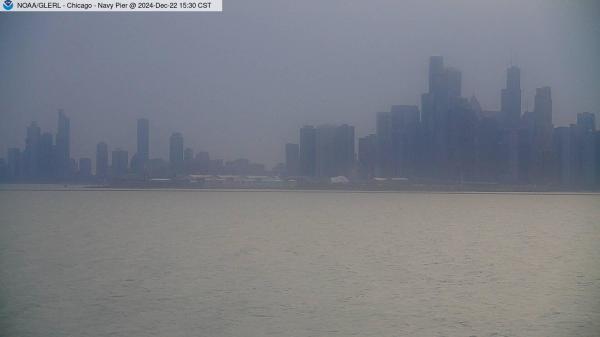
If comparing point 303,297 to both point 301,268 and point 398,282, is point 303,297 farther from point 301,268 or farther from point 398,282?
point 301,268

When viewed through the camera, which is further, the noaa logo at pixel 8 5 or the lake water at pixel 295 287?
the noaa logo at pixel 8 5

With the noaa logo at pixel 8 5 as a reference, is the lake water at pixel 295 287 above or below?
below

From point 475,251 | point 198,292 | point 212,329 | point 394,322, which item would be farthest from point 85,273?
point 475,251

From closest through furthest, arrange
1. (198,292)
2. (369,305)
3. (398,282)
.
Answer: (369,305) → (198,292) → (398,282)

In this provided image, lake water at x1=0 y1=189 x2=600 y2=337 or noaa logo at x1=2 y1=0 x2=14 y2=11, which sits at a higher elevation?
noaa logo at x1=2 y1=0 x2=14 y2=11

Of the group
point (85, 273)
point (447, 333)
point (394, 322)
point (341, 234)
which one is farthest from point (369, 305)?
point (341, 234)

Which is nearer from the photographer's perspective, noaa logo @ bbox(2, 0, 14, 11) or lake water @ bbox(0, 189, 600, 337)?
lake water @ bbox(0, 189, 600, 337)

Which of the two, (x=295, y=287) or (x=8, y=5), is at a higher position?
(x=8, y=5)

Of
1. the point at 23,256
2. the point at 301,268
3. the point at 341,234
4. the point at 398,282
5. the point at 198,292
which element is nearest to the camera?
the point at 198,292

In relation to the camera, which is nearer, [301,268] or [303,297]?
[303,297]
